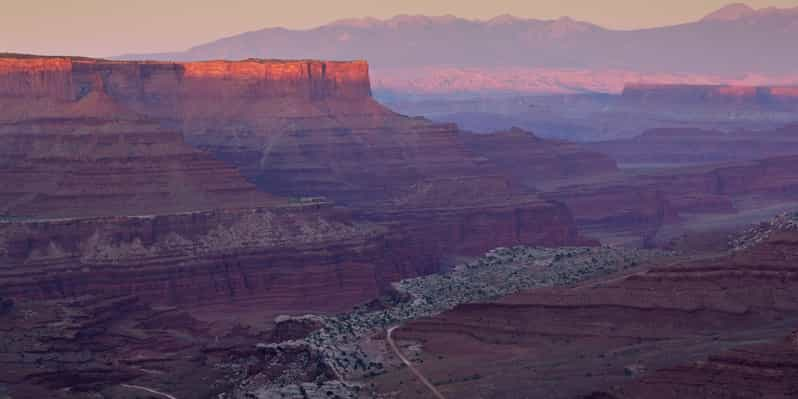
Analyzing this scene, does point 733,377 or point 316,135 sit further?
point 316,135

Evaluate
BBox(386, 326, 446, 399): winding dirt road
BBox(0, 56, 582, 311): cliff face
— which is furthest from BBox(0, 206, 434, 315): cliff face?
BBox(386, 326, 446, 399): winding dirt road

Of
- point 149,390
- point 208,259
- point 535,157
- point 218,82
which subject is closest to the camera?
point 149,390

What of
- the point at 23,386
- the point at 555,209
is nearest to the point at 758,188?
the point at 555,209

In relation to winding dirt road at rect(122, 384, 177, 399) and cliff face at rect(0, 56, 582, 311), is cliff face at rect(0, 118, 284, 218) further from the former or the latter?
winding dirt road at rect(122, 384, 177, 399)

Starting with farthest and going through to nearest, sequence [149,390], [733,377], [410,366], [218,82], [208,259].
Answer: [218,82], [208,259], [149,390], [410,366], [733,377]

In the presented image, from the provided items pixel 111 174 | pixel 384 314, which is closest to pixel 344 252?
pixel 111 174

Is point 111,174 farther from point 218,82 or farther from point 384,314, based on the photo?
point 384,314

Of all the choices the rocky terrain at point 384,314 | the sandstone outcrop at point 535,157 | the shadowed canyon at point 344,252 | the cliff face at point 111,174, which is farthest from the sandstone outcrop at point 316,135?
the rocky terrain at point 384,314

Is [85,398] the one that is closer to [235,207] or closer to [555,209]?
[235,207]

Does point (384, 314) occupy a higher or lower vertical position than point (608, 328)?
lower
